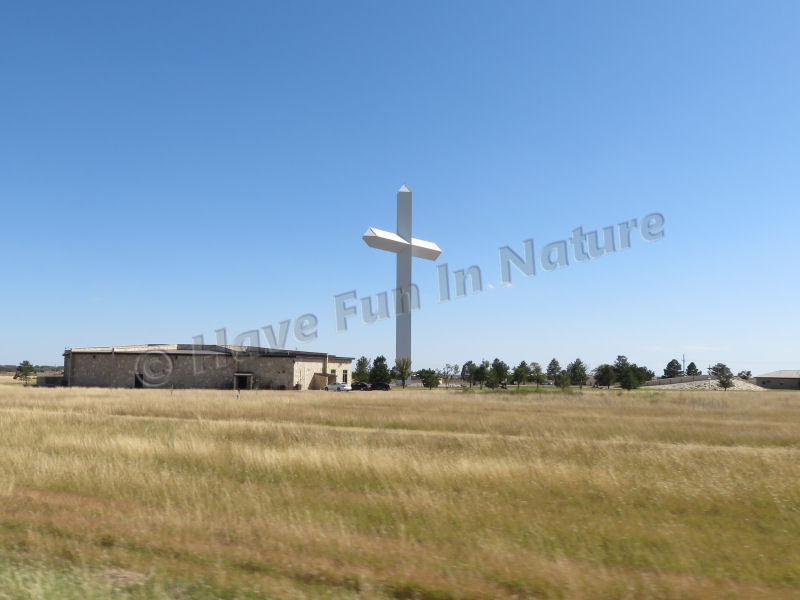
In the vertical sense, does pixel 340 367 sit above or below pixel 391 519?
above

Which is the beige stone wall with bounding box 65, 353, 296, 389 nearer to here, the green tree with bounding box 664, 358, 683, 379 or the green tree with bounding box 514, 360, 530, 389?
the green tree with bounding box 514, 360, 530, 389

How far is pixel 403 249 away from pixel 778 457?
20.8 metres

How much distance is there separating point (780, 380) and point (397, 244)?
459 ft

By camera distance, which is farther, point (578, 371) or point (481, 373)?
point (578, 371)

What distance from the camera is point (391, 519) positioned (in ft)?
29.4

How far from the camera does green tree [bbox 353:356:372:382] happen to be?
96594mm

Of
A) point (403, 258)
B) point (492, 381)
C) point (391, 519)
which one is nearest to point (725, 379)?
point (492, 381)

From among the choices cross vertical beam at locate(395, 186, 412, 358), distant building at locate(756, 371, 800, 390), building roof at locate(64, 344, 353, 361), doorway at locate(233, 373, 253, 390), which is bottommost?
distant building at locate(756, 371, 800, 390)

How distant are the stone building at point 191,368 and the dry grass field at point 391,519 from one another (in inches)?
2070

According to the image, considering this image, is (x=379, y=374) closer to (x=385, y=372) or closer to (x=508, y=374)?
(x=385, y=372)

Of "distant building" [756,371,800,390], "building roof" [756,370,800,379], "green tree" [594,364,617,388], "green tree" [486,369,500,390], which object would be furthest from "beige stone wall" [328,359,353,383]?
"building roof" [756,370,800,379]

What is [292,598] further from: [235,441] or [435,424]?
[435,424]

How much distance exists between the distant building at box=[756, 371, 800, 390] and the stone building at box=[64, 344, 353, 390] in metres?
116

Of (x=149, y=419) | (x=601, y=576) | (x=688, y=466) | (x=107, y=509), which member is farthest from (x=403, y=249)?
(x=601, y=576)
